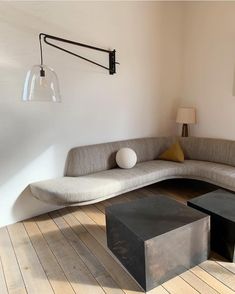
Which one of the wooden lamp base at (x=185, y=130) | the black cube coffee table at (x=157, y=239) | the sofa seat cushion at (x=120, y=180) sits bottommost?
the black cube coffee table at (x=157, y=239)

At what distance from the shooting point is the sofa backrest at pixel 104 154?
9.20ft

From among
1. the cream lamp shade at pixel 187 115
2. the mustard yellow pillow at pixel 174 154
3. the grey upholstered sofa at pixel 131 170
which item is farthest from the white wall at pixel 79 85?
the mustard yellow pillow at pixel 174 154

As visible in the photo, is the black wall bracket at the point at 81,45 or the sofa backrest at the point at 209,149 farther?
the sofa backrest at the point at 209,149

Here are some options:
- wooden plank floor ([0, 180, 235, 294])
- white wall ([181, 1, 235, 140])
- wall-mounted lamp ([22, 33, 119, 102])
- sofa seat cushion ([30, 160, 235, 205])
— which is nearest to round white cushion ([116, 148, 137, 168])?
sofa seat cushion ([30, 160, 235, 205])

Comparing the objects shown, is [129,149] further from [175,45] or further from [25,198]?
[175,45]

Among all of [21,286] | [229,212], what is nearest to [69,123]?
[21,286]

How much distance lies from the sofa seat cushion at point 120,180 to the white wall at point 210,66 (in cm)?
68

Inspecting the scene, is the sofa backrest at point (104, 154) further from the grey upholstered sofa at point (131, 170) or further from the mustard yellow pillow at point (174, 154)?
the mustard yellow pillow at point (174, 154)

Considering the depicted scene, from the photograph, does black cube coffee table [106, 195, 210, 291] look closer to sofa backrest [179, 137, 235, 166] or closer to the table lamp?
sofa backrest [179, 137, 235, 166]

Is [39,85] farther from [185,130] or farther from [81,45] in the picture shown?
[185,130]

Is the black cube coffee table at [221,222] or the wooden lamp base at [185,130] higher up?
the wooden lamp base at [185,130]

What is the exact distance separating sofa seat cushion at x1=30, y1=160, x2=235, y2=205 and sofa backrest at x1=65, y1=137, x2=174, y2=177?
114 millimetres

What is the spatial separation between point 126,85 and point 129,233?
2.09m

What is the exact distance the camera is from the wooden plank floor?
A: 1.66 meters
